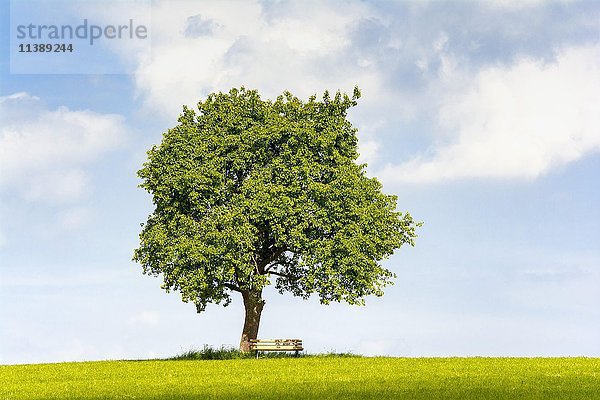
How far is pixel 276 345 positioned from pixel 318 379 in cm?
1359

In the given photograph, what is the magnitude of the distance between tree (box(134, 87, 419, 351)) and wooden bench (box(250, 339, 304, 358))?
2491 mm

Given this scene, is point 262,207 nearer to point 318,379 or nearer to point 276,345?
point 276,345

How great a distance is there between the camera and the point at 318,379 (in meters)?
29.8

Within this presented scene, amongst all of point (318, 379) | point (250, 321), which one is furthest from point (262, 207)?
point (318, 379)

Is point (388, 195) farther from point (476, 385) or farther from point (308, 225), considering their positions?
point (476, 385)

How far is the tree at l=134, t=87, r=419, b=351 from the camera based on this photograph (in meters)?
42.8

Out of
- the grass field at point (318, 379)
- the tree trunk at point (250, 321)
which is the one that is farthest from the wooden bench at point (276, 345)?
the grass field at point (318, 379)

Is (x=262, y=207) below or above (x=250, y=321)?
above

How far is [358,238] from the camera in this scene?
4341 cm

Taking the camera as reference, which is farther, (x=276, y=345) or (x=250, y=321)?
(x=250, y=321)

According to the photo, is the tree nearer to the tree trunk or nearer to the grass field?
the tree trunk

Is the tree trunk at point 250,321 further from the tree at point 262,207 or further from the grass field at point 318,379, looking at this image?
the grass field at point 318,379

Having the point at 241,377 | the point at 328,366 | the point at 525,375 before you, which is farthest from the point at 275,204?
the point at 525,375

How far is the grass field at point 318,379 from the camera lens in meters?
25.0
